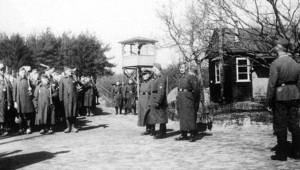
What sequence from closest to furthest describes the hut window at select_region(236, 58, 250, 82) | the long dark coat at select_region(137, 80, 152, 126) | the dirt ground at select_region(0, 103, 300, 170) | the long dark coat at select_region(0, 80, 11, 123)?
1. the dirt ground at select_region(0, 103, 300, 170)
2. the long dark coat at select_region(137, 80, 152, 126)
3. the long dark coat at select_region(0, 80, 11, 123)
4. the hut window at select_region(236, 58, 250, 82)

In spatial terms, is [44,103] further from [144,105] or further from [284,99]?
[284,99]

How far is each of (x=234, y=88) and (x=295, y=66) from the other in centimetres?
2258

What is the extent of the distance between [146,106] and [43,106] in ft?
11.9

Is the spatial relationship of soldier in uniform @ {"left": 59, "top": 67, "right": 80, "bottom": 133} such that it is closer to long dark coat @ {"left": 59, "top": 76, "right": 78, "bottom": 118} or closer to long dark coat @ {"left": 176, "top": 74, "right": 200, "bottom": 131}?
long dark coat @ {"left": 59, "top": 76, "right": 78, "bottom": 118}

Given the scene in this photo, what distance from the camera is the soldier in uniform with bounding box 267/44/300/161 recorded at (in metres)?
6.36

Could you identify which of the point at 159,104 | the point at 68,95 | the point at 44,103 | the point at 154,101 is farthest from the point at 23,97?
the point at 159,104

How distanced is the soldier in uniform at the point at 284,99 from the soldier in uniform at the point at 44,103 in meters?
7.80

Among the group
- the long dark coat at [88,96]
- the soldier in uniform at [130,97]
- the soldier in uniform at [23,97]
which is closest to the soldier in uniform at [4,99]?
the soldier in uniform at [23,97]

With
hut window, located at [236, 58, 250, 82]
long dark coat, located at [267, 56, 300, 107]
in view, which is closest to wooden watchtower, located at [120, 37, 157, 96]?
hut window, located at [236, 58, 250, 82]

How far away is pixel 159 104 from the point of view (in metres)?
10.1

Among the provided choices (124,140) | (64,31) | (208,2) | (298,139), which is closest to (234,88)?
(208,2)

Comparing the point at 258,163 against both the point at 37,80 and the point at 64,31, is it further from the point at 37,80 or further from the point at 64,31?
the point at 64,31

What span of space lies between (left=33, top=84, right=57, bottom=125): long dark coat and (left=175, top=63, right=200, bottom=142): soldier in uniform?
4.77 metres

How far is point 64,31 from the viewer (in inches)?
2191
